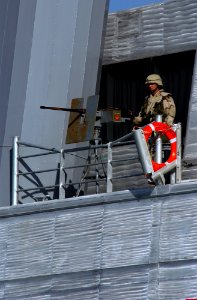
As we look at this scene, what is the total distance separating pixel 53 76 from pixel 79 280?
4.62 meters

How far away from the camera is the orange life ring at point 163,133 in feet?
57.7

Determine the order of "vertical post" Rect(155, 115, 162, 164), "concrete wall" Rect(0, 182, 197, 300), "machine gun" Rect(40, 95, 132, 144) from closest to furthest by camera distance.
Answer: "concrete wall" Rect(0, 182, 197, 300), "vertical post" Rect(155, 115, 162, 164), "machine gun" Rect(40, 95, 132, 144)

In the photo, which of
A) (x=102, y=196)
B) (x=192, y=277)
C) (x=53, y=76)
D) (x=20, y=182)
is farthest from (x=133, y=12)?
(x=192, y=277)

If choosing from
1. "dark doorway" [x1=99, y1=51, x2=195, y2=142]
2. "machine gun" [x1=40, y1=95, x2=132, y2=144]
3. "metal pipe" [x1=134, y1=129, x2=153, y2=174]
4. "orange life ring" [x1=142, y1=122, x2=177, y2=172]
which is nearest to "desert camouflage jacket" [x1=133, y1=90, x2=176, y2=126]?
"machine gun" [x1=40, y1=95, x2=132, y2=144]

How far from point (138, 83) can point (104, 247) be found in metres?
6.22

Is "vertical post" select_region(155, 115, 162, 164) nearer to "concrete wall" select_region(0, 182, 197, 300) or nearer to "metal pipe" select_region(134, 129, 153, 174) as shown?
"metal pipe" select_region(134, 129, 153, 174)

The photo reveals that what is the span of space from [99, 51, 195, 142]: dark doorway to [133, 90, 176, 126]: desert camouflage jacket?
7.07ft

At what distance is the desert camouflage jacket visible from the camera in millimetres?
19188

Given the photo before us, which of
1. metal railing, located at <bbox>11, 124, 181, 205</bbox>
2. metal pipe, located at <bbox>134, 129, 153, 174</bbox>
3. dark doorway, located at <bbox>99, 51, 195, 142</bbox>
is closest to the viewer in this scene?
metal pipe, located at <bbox>134, 129, 153, 174</bbox>

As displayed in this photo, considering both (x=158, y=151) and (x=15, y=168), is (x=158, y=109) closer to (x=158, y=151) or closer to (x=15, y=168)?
(x=158, y=151)

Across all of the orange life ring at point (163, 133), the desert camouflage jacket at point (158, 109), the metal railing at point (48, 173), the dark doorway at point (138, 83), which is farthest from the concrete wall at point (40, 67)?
the orange life ring at point (163, 133)

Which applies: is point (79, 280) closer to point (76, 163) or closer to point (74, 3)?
point (76, 163)

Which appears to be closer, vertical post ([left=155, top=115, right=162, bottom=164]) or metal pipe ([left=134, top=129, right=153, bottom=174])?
metal pipe ([left=134, top=129, right=153, bottom=174])

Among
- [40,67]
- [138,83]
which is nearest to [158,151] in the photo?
[40,67]
